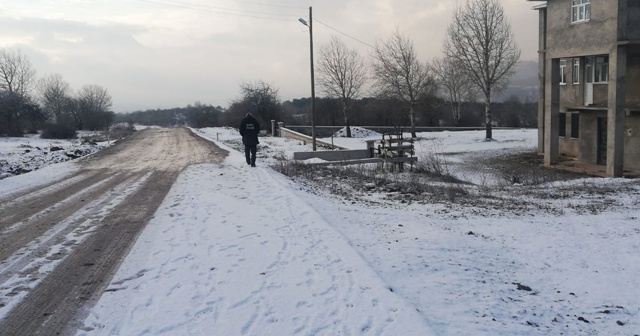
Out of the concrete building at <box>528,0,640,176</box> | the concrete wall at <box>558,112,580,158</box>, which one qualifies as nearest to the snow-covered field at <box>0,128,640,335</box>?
the concrete building at <box>528,0,640,176</box>

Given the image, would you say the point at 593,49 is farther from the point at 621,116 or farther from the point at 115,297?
the point at 115,297

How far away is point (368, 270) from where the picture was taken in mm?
5844

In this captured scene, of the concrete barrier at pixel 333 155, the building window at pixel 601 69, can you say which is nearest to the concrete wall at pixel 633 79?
the building window at pixel 601 69

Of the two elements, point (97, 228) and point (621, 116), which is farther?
point (621, 116)

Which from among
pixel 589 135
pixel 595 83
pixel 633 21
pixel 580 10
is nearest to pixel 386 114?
pixel 589 135

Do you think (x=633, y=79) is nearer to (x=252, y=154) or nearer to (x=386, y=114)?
(x=252, y=154)

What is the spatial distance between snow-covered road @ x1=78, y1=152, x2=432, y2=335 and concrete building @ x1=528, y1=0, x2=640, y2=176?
719 inches

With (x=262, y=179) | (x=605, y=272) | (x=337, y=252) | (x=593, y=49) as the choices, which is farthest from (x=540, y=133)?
(x=337, y=252)

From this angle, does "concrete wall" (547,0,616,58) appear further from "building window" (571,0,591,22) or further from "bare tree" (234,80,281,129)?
"bare tree" (234,80,281,129)

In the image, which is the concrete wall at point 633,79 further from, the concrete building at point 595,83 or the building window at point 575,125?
the building window at point 575,125

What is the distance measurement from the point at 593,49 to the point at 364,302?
2203 cm

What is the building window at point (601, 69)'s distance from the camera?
2436 centimetres

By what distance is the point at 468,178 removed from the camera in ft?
67.3

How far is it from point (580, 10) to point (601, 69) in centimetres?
325
